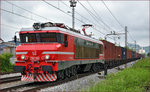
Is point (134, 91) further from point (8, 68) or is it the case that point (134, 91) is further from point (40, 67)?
point (8, 68)

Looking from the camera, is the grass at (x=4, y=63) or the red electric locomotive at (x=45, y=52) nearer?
the red electric locomotive at (x=45, y=52)

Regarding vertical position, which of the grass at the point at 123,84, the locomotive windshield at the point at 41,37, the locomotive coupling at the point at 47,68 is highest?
the locomotive windshield at the point at 41,37

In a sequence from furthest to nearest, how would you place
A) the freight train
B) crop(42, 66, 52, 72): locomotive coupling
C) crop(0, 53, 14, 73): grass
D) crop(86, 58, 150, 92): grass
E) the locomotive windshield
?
1. crop(0, 53, 14, 73): grass
2. the locomotive windshield
3. the freight train
4. crop(42, 66, 52, 72): locomotive coupling
5. crop(86, 58, 150, 92): grass

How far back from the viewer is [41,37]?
11.7m

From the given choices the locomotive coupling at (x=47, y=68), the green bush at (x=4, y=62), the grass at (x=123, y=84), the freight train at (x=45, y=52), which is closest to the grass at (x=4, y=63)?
the green bush at (x=4, y=62)

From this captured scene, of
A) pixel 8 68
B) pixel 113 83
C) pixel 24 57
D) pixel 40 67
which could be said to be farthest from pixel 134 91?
pixel 8 68

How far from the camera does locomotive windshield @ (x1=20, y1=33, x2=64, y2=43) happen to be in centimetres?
Answer: 1159

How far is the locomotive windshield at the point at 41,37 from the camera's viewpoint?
38.0 feet

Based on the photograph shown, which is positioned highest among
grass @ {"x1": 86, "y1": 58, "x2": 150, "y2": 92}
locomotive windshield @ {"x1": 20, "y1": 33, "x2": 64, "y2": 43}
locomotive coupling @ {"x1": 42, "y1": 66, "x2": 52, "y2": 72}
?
locomotive windshield @ {"x1": 20, "y1": 33, "x2": 64, "y2": 43}

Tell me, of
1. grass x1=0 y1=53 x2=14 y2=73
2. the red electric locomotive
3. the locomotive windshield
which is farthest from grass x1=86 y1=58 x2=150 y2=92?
grass x1=0 y1=53 x2=14 y2=73

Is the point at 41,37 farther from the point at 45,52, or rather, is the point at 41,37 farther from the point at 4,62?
the point at 4,62

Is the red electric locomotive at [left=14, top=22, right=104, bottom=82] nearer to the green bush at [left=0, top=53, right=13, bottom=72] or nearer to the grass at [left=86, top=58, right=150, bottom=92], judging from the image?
the grass at [left=86, top=58, right=150, bottom=92]

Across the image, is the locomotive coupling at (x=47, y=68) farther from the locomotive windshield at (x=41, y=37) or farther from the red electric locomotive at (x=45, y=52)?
the locomotive windshield at (x=41, y=37)

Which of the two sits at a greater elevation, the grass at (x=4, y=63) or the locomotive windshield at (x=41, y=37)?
the locomotive windshield at (x=41, y=37)
